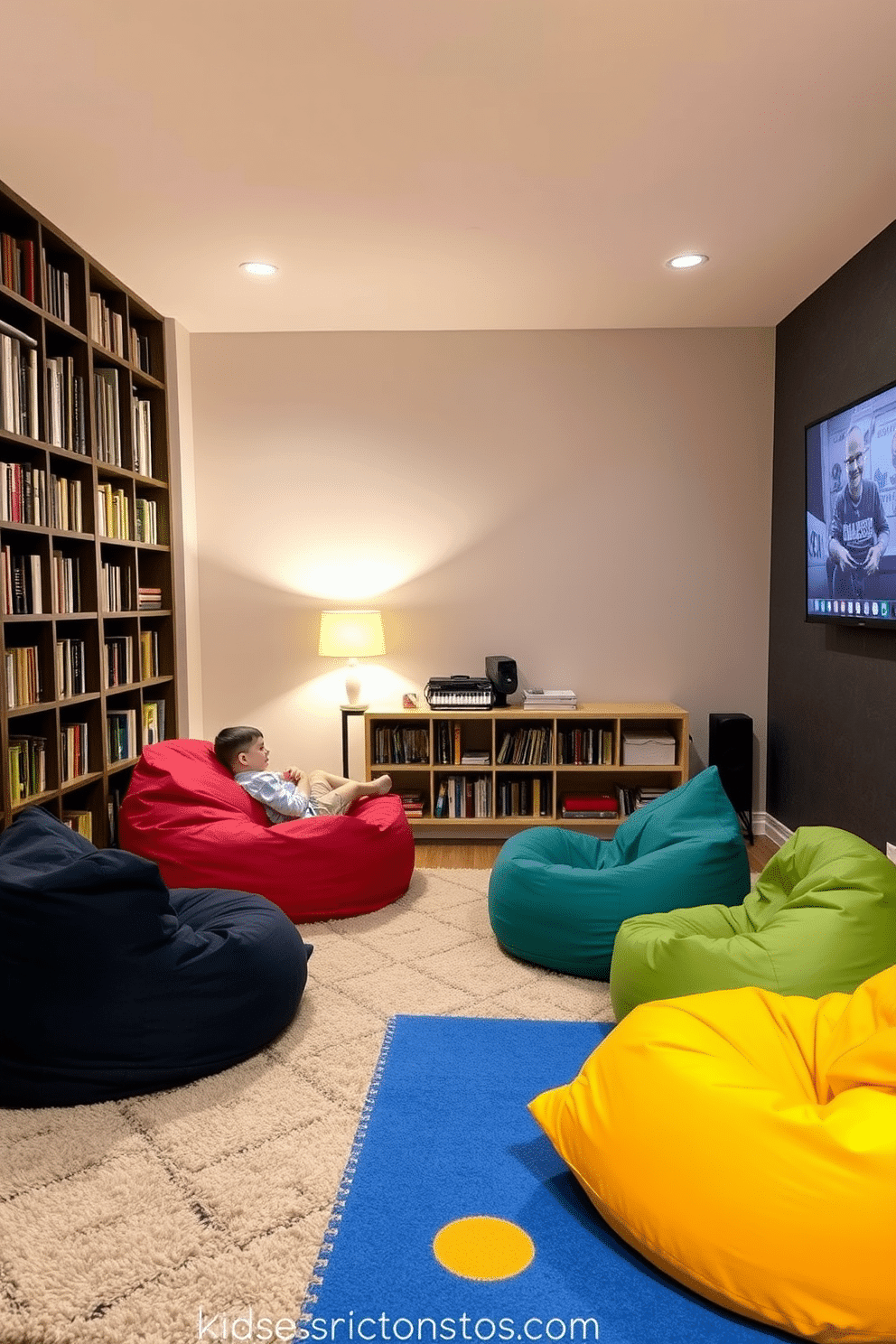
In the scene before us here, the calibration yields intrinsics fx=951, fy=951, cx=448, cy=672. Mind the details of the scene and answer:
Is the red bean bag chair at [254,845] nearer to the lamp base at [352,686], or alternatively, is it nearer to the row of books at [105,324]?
the lamp base at [352,686]

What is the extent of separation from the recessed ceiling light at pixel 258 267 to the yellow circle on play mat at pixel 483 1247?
3.72 metres

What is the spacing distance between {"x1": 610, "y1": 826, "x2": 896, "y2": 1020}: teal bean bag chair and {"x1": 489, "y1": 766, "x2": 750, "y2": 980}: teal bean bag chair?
0.29 m

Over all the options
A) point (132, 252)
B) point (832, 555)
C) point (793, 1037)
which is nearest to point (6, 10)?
point (132, 252)

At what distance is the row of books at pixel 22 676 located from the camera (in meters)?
3.41

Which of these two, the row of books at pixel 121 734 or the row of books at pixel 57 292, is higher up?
the row of books at pixel 57 292

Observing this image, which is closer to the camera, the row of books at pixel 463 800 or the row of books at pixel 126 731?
the row of books at pixel 126 731

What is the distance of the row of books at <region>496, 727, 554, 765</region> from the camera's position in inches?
198

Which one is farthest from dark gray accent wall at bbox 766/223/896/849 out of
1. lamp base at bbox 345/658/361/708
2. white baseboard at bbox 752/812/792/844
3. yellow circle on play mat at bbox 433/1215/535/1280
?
yellow circle on play mat at bbox 433/1215/535/1280

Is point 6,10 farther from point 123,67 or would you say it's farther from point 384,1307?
point 384,1307

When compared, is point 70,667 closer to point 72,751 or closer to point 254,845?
point 72,751

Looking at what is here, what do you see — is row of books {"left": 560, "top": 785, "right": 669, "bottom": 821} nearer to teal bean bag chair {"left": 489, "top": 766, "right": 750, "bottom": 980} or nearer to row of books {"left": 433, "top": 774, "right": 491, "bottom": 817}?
row of books {"left": 433, "top": 774, "right": 491, "bottom": 817}

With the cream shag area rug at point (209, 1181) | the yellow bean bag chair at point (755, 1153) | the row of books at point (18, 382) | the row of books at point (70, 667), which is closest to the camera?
the yellow bean bag chair at point (755, 1153)

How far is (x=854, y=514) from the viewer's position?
3676 mm

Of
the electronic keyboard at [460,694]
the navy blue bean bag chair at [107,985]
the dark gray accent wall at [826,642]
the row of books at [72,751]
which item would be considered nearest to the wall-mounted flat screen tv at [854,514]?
the dark gray accent wall at [826,642]
